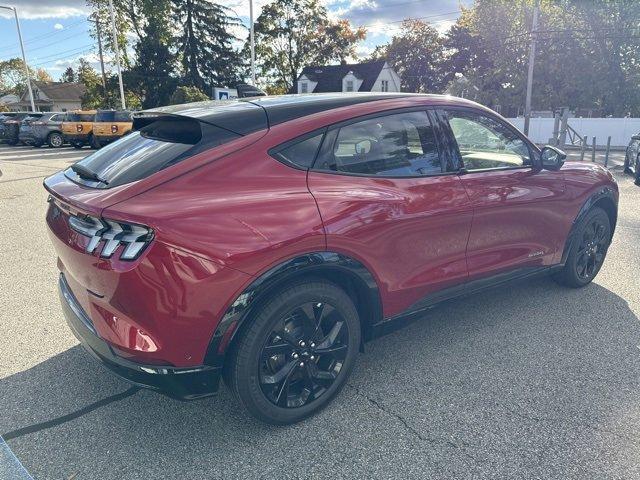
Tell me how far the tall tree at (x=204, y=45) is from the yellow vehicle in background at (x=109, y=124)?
71.5ft

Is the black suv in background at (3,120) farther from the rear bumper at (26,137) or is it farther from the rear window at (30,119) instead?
the rear window at (30,119)

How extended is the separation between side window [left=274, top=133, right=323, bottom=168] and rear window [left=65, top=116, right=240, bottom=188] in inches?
10.1

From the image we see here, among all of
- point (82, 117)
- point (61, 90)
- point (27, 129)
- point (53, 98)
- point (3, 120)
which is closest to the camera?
point (82, 117)

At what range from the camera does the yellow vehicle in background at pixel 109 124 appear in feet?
67.8

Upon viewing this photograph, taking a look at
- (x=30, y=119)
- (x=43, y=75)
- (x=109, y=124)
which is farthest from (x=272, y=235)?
(x=43, y=75)

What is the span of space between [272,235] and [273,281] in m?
0.23

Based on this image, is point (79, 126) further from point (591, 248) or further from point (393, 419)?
point (393, 419)

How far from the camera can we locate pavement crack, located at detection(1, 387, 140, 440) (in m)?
2.51

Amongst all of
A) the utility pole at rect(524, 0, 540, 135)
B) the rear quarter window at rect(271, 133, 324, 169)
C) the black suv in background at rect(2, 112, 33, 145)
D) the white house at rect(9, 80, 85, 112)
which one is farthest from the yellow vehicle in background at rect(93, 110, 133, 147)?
the white house at rect(9, 80, 85, 112)

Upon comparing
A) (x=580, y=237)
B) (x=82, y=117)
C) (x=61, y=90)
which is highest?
(x=61, y=90)

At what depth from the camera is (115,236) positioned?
211cm

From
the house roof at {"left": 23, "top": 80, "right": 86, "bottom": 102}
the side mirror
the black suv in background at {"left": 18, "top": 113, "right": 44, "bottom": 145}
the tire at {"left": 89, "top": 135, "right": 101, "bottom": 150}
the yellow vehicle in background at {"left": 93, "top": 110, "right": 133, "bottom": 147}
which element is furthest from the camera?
the house roof at {"left": 23, "top": 80, "right": 86, "bottom": 102}

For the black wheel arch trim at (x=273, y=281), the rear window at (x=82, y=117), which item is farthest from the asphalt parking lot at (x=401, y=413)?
the rear window at (x=82, y=117)

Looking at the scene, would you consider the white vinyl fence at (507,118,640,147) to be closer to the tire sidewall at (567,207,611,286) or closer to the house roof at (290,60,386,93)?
the house roof at (290,60,386,93)
